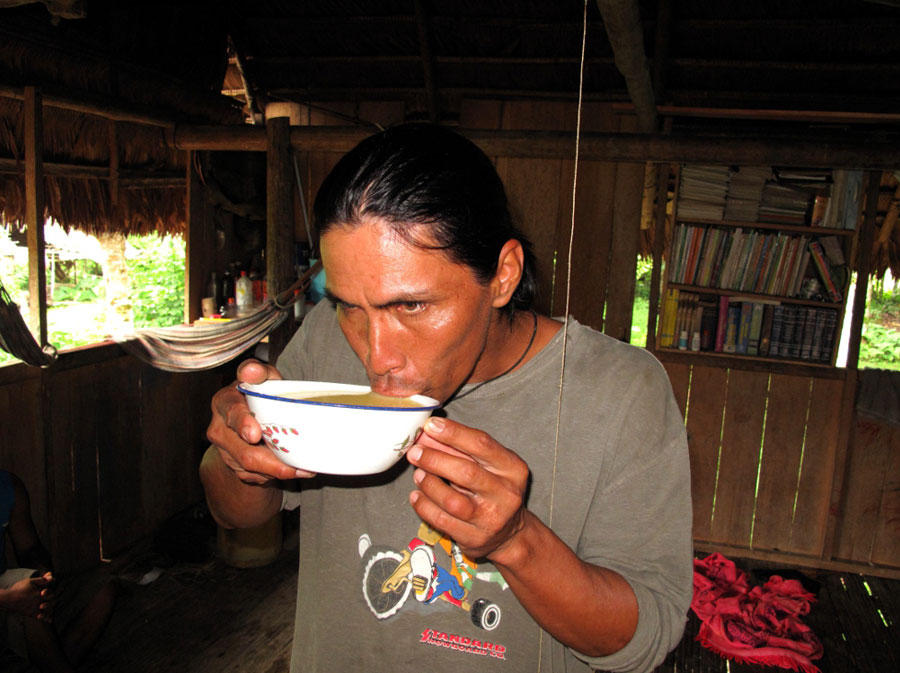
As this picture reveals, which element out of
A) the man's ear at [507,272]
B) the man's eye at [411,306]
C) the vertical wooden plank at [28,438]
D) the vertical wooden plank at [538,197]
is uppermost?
the vertical wooden plank at [538,197]

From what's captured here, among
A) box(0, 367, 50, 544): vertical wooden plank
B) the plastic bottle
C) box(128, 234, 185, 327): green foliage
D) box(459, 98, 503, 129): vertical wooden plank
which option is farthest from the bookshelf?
box(128, 234, 185, 327): green foliage

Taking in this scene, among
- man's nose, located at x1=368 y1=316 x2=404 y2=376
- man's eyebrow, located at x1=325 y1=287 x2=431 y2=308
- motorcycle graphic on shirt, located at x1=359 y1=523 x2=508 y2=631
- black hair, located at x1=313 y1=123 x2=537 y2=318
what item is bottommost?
motorcycle graphic on shirt, located at x1=359 y1=523 x2=508 y2=631

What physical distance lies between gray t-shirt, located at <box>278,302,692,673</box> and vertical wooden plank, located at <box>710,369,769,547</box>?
371 centimetres

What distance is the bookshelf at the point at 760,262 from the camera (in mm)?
4301

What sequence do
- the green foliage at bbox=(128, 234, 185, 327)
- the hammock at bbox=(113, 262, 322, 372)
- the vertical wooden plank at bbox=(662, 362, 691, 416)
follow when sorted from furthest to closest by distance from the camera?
the green foliage at bbox=(128, 234, 185, 327), the vertical wooden plank at bbox=(662, 362, 691, 416), the hammock at bbox=(113, 262, 322, 372)

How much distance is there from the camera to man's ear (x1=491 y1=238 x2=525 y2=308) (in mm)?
1191

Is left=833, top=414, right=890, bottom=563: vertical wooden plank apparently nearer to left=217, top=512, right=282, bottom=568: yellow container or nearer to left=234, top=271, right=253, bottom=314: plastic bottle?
left=217, top=512, right=282, bottom=568: yellow container

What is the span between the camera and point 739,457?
4641 millimetres

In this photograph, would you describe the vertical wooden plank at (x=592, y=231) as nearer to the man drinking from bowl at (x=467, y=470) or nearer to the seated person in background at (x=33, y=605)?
the man drinking from bowl at (x=467, y=470)

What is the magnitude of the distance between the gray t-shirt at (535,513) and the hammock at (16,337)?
99.8 inches

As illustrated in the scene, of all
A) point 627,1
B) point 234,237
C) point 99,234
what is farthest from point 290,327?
point 627,1

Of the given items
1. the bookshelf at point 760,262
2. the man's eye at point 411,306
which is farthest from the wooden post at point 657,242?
the man's eye at point 411,306

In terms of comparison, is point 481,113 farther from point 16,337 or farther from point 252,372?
point 252,372

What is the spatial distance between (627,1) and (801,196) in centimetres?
283
